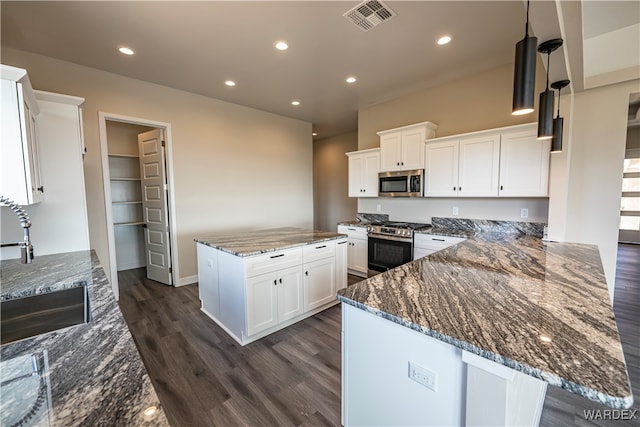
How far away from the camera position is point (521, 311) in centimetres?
112

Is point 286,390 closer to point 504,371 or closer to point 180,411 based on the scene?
point 180,411

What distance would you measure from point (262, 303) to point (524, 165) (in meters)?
3.21

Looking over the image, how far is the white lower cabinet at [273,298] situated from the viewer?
2467 millimetres

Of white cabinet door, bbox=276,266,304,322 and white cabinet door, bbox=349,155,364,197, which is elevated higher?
white cabinet door, bbox=349,155,364,197

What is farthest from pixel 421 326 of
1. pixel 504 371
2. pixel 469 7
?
pixel 469 7

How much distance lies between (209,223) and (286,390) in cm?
310

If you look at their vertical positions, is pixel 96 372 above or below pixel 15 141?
below

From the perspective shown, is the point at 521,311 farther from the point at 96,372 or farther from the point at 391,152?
the point at 391,152

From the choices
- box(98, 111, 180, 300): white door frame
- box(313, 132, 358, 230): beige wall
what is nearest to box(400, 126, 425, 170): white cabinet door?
box(313, 132, 358, 230): beige wall

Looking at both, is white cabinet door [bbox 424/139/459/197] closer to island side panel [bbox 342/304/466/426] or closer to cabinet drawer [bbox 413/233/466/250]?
cabinet drawer [bbox 413/233/466/250]

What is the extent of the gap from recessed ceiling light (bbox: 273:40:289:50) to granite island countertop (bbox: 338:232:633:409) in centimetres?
251

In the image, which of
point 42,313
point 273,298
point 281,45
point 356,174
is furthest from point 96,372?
point 356,174

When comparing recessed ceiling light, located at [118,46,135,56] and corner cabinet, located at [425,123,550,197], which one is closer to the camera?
recessed ceiling light, located at [118,46,135,56]

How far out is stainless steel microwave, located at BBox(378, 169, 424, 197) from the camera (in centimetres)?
383
